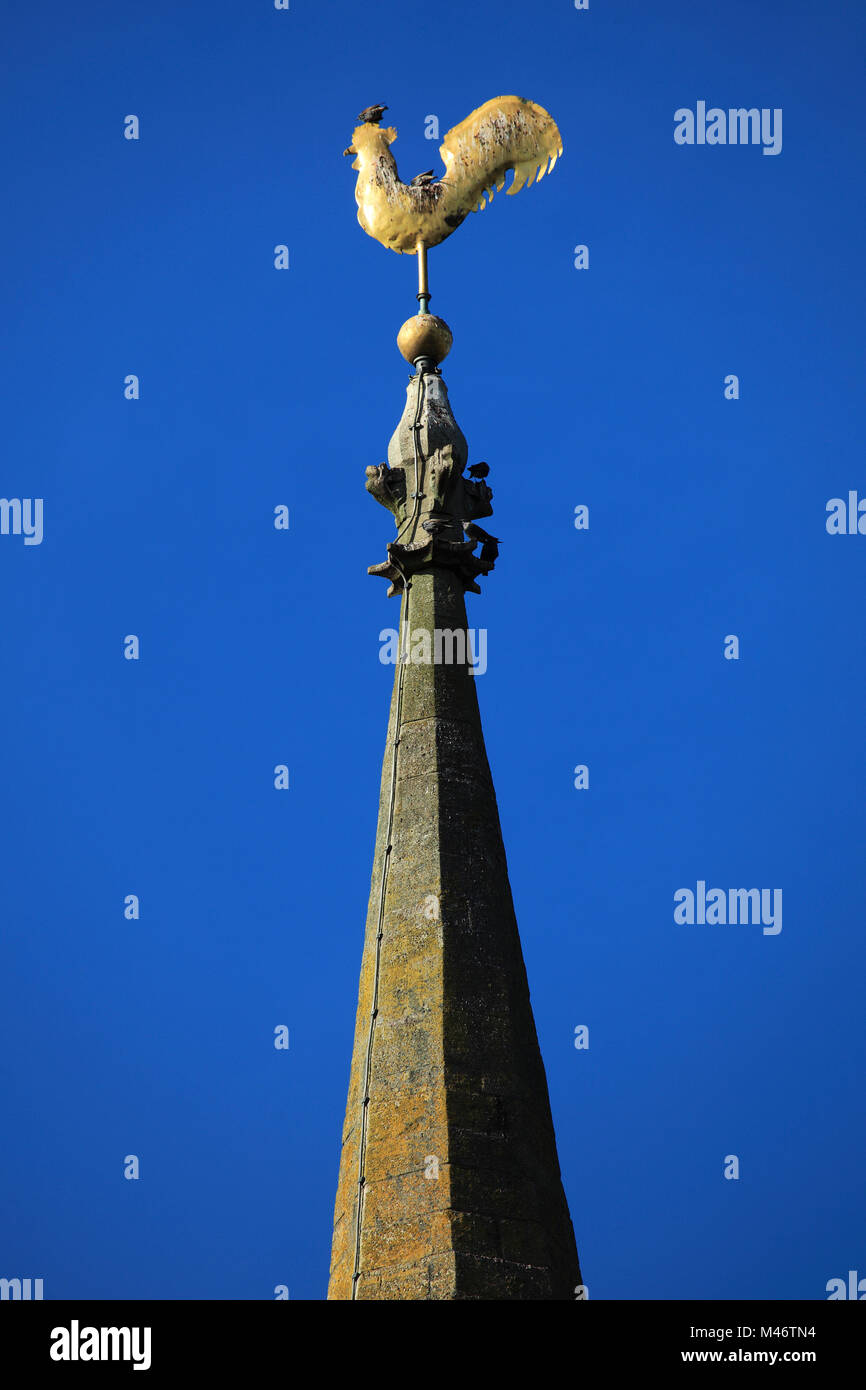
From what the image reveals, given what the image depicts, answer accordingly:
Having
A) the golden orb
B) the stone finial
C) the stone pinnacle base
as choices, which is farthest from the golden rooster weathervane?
the stone pinnacle base

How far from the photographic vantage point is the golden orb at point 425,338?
18.2m

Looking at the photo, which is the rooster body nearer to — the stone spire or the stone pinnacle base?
the stone spire

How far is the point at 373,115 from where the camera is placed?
1950cm

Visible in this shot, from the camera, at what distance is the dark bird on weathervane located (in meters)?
19.4

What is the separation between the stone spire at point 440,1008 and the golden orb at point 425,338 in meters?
0.91

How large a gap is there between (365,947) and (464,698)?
7.02 ft

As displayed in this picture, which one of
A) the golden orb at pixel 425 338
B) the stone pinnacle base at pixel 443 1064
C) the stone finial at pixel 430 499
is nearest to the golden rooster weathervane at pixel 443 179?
the golden orb at pixel 425 338

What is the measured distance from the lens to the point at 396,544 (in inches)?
672

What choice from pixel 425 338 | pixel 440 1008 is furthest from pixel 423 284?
pixel 440 1008

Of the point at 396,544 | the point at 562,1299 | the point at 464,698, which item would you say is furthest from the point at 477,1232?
the point at 396,544

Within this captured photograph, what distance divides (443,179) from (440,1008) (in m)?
7.61

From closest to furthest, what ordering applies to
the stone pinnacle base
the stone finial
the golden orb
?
the stone pinnacle base, the stone finial, the golden orb
